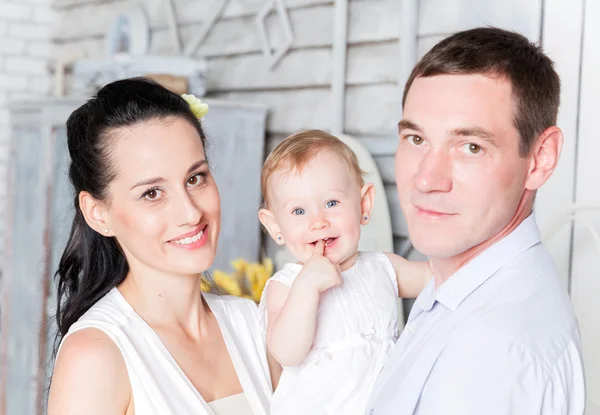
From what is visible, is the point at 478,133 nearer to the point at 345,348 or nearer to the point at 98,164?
the point at 345,348

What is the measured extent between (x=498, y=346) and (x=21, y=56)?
4405 millimetres

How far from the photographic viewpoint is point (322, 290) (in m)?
1.67

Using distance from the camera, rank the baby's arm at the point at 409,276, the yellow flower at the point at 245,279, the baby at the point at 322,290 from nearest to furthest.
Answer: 1. the baby at the point at 322,290
2. the baby's arm at the point at 409,276
3. the yellow flower at the point at 245,279

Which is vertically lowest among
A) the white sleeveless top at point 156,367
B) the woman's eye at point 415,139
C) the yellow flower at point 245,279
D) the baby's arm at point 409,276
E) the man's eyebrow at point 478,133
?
the yellow flower at point 245,279

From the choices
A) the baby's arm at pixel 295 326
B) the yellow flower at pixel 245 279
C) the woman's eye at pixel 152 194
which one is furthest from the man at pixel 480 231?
the yellow flower at pixel 245 279

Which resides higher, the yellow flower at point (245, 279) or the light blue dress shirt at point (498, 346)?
the light blue dress shirt at point (498, 346)

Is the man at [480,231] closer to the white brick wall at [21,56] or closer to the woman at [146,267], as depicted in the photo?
the woman at [146,267]

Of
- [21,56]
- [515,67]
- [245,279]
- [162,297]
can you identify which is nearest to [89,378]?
[162,297]

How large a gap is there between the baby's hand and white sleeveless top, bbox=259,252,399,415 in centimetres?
10

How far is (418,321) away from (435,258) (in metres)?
0.13

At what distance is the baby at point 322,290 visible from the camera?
5.53ft

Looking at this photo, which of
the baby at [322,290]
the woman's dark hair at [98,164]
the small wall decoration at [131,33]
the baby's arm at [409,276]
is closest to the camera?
the baby at [322,290]

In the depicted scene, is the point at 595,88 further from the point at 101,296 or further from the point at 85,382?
the point at 85,382

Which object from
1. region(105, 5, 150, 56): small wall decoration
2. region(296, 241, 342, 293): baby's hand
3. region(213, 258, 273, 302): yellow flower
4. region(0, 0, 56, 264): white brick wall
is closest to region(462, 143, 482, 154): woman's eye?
region(296, 241, 342, 293): baby's hand
